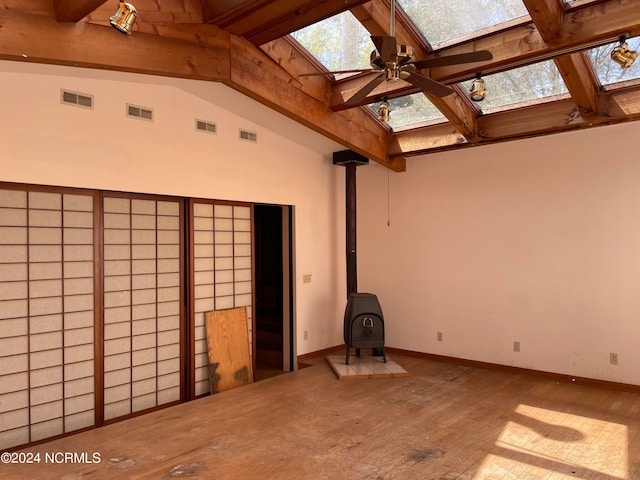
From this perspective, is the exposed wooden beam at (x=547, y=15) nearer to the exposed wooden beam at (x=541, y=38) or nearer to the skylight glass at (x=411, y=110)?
the exposed wooden beam at (x=541, y=38)

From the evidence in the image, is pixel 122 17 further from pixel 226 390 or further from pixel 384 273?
pixel 384 273

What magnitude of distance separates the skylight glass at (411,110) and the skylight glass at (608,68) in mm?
1566

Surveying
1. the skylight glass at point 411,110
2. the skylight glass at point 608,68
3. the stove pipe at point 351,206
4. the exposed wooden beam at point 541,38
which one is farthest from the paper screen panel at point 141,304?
the skylight glass at point 608,68

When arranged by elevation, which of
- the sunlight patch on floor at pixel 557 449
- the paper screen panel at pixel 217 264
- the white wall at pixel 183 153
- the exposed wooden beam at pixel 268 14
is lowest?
the sunlight patch on floor at pixel 557 449

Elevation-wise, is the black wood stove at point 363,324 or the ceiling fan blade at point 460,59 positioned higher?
the ceiling fan blade at point 460,59

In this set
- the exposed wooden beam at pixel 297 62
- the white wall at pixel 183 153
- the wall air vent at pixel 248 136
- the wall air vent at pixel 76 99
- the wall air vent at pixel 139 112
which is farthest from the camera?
the wall air vent at pixel 248 136

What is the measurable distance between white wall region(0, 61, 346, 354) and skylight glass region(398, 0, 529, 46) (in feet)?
6.06

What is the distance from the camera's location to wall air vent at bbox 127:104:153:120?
167 inches

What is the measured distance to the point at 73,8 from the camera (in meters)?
2.84

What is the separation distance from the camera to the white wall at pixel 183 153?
3.62m

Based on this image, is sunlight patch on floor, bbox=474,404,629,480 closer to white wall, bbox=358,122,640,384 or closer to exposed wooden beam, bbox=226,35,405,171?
white wall, bbox=358,122,640,384

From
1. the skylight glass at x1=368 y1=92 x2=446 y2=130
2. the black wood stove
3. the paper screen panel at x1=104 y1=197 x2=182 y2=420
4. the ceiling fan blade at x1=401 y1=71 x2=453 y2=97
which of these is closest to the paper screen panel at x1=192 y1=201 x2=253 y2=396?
the paper screen panel at x1=104 y1=197 x2=182 y2=420

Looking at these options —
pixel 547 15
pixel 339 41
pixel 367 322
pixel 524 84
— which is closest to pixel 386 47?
pixel 547 15

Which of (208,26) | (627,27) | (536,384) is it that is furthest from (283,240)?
(627,27)
